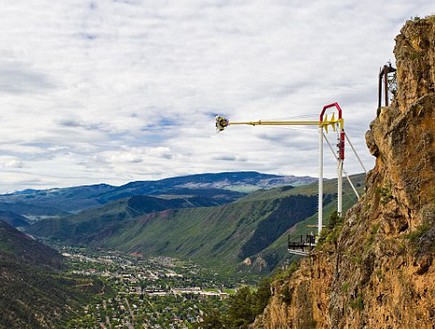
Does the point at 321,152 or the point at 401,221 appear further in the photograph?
the point at 321,152

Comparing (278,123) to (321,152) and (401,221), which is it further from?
(401,221)

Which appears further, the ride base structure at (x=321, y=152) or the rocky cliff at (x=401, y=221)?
the ride base structure at (x=321, y=152)

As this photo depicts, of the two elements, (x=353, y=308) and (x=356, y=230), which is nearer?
(x=353, y=308)

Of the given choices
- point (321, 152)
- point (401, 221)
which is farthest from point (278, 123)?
point (401, 221)

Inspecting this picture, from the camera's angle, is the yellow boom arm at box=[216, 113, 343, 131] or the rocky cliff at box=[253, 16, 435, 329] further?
the yellow boom arm at box=[216, 113, 343, 131]

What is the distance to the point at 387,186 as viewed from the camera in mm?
33625

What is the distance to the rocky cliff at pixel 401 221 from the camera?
83.8 ft

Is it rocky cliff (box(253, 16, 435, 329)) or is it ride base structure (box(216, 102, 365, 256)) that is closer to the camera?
rocky cliff (box(253, 16, 435, 329))

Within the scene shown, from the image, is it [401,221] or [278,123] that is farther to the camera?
[278,123]

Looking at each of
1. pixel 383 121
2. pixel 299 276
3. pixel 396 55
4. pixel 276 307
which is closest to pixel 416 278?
pixel 383 121

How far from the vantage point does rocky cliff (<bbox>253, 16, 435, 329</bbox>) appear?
2553cm

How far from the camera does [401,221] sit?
1159 inches

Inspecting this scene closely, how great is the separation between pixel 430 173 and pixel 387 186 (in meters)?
5.96

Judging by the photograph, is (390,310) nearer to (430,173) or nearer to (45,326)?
(430,173)
